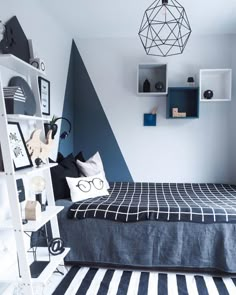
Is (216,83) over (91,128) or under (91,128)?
over

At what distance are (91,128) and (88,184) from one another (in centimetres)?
120

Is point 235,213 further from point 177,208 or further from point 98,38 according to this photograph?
point 98,38

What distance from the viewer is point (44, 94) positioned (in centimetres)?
257

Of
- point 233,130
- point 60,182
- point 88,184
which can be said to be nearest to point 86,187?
point 88,184

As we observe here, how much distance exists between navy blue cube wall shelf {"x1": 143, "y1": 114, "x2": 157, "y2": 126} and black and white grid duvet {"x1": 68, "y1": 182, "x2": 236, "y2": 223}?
0.96 meters

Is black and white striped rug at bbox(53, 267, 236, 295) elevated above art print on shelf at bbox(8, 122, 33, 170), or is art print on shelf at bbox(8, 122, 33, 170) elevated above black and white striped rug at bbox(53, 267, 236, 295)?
art print on shelf at bbox(8, 122, 33, 170)

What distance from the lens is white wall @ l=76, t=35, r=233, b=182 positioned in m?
3.40

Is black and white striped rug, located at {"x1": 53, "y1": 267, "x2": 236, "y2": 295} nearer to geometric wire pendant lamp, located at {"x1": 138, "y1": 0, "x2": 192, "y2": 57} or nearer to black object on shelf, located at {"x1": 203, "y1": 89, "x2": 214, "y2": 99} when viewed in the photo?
geometric wire pendant lamp, located at {"x1": 138, "y1": 0, "x2": 192, "y2": 57}

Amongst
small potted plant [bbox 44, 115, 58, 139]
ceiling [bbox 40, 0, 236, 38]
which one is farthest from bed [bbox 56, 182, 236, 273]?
ceiling [bbox 40, 0, 236, 38]

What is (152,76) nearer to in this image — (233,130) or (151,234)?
(233,130)

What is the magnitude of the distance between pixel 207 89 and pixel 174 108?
0.48 m

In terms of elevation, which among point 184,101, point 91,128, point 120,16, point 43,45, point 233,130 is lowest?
point 233,130

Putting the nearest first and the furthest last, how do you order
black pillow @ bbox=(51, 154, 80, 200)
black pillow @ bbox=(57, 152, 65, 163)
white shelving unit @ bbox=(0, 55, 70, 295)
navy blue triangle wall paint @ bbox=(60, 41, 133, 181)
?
white shelving unit @ bbox=(0, 55, 70, 295), black pillow @ bbox=(51, 154, 80, 200), black pillow @ bbox=(57, 152, 65, 163), navy blue triangle wall paint @ bbox=(60, 41, 133, 181)

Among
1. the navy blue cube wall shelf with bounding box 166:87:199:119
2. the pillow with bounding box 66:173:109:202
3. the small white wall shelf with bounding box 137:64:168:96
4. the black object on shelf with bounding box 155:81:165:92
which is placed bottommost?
the pillow with bounding box 66:173:109:202
